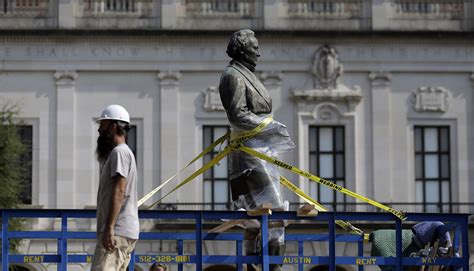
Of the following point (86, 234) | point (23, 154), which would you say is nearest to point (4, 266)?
point (86, 234)

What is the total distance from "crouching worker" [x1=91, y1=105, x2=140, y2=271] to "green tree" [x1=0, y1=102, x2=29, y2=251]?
89.7 ft

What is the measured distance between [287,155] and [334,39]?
13.4 ft

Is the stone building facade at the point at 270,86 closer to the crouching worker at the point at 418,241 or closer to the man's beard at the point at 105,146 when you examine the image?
the crouching worker at the point at 418,241

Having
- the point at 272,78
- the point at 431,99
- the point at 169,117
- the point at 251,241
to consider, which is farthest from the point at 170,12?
the point at 251,241

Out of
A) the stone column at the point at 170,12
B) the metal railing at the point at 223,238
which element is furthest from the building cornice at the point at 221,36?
the metal railing at the point at 223,238

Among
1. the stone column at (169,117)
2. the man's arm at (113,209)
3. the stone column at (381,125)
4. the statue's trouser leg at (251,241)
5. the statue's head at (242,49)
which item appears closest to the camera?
the man's arm at (113,209)

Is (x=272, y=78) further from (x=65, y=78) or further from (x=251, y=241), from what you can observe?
(x=251, y=241)

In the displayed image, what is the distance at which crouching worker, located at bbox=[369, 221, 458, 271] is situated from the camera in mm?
17953

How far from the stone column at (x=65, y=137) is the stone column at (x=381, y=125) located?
31.8 ft

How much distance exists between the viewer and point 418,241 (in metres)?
18.5

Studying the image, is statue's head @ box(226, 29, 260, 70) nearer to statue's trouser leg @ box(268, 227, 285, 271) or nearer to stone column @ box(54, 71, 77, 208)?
statue's trouser leg @ box(268, 227, 285, 271)

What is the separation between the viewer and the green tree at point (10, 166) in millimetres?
42125

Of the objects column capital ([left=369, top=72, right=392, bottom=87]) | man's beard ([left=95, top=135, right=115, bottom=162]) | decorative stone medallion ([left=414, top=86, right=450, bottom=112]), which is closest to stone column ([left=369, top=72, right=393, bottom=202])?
column capital ([left=369, top=72, right=392, bottom=87])

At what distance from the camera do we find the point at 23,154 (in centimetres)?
4594
